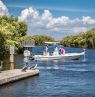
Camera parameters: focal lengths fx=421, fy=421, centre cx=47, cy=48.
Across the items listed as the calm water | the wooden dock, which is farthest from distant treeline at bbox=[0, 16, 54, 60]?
the calm water

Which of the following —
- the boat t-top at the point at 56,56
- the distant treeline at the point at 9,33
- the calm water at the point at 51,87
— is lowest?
the calm water at the point at 51,87

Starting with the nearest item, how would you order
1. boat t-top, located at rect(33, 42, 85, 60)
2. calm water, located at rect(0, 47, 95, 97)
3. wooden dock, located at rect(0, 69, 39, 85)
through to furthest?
1. calm water, located at rect(0, 47, 95, 97)
2. wooden dock, located at rect(0, 69, 39, 85)
3. boat t-top, located at rect(33, 42, 85, 60)

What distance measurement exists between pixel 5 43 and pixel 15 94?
181 feet

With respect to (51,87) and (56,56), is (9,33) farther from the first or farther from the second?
(51,87)

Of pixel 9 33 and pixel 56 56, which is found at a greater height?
pixel 9 33

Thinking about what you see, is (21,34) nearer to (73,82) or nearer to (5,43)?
(5,43)

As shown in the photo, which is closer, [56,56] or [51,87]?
[51,87]

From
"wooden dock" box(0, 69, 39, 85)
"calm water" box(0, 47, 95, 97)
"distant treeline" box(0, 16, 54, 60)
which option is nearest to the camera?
"calm water" box(0, 47, 95, 97)

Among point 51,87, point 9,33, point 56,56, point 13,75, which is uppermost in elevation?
→ point 9,33

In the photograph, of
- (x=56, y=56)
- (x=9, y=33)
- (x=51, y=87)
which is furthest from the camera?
(x=56, y=56)

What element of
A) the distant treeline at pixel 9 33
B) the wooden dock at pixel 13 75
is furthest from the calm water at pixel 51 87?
the distant treeline at pixel 9 33

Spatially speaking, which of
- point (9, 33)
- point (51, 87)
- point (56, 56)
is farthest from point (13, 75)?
point (9, 33)

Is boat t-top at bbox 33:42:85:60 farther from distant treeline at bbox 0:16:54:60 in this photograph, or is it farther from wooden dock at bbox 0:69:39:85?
wooden dock at bbox 0:69:39:85

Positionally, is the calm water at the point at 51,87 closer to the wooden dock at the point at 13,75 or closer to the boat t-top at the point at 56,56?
the wooden dock at the point at 13,75
